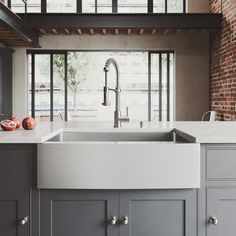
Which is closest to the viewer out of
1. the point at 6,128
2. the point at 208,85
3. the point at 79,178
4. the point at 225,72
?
the point at 79,178

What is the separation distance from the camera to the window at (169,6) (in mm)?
9133

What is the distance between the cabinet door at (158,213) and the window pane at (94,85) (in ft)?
24.1

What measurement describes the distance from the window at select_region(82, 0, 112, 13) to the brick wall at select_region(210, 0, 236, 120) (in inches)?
82.4

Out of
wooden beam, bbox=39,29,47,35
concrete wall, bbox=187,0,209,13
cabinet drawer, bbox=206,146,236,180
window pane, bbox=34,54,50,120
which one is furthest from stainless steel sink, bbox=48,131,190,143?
concrete wall, bbox=187,0,209,13

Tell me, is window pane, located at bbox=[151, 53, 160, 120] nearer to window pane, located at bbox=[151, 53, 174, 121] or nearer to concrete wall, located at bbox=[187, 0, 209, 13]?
window pane, located at bbox=[151, 53, 174, 121]

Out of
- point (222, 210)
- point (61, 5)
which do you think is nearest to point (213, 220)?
point (222, 210)

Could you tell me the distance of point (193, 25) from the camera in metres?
7.80

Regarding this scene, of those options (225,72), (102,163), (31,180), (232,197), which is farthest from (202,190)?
(225,72)

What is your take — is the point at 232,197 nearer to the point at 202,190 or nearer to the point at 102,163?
the point at 202,190

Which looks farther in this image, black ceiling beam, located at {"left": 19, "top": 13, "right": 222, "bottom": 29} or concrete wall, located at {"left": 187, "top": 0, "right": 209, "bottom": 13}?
concrete wall, located at {"left": 187, "top": 0, "right": 209, "bottom": 13}

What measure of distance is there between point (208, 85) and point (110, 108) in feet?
6.88

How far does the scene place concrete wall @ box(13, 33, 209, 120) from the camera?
9.12 meters

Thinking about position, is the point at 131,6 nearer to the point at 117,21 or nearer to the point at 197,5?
the point at 197,5

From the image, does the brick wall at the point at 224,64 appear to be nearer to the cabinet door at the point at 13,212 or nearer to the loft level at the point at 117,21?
the loft level at the point at 117,21
